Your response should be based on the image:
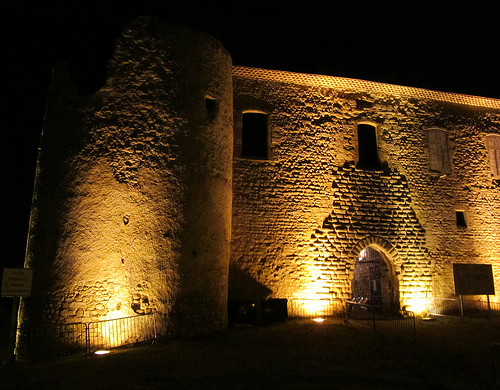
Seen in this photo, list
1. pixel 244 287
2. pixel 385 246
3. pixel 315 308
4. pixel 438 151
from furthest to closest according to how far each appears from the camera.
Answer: pixel 438 151 → pixel 385 246 → pixel 315 308 → pixel 244 287

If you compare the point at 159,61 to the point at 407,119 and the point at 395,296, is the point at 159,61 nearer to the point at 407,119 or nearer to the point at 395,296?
the point at 407,119

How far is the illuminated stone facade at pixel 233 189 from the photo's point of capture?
8.34 meters

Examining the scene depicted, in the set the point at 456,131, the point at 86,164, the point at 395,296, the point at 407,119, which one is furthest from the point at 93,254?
the point at 456,131

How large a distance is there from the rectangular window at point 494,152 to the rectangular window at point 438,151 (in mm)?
1802

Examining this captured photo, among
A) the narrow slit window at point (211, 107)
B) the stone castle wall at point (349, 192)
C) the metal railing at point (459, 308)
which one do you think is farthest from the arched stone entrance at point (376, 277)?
the narrow slit window at point (211, 107)

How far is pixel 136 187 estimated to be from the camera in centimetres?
862

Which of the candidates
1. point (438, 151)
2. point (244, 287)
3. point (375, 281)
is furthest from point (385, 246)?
point (244, 287)

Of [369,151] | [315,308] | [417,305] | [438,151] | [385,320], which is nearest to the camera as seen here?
[385,320]

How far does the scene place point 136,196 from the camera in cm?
858

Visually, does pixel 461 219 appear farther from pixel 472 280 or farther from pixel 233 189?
pixel 233 189

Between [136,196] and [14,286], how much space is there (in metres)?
2.88

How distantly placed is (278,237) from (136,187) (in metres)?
4.51

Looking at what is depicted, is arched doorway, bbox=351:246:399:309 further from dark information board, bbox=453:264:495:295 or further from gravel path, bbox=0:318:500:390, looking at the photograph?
gravel path, bbox=0:318:500:390

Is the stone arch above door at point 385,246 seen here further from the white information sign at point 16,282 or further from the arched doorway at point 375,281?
the white information sign at point 16,282
